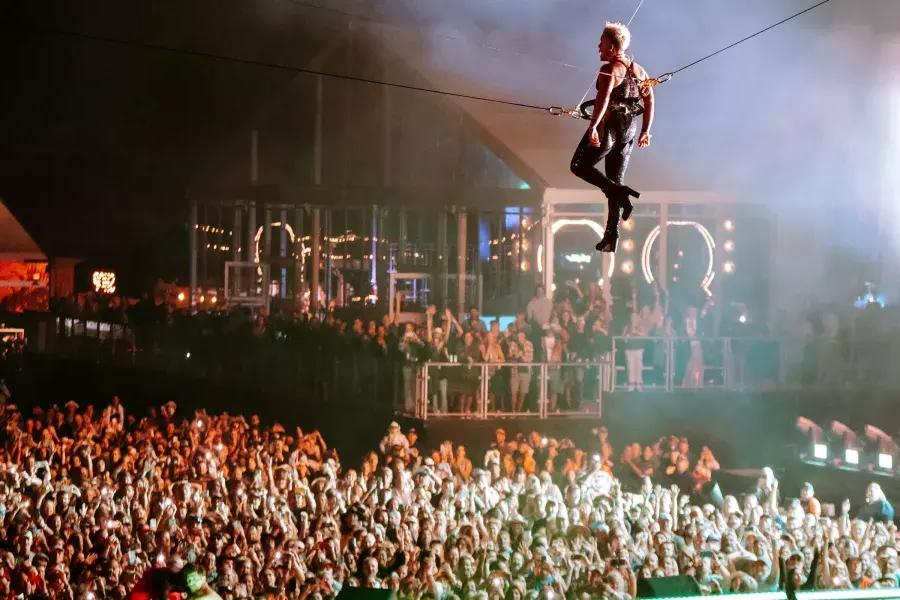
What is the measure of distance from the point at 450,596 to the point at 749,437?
6.05 metres

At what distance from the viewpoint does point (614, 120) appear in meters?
5.59

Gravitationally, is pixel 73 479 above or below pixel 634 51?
below

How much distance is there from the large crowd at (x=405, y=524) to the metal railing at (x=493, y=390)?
420 millimetres

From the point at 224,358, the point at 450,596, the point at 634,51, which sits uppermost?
the point at 634,51

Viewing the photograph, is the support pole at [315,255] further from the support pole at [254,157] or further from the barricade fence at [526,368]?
the barricade fence at [526,368]


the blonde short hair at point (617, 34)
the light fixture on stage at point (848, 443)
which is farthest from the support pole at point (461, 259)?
the blonde short hair at point (617, 34)

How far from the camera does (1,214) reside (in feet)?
49.1

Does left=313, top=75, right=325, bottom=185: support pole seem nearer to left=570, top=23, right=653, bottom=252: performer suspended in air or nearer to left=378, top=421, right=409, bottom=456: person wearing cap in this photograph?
left=378, top=421, right=409, bottom=456: person wearing cap

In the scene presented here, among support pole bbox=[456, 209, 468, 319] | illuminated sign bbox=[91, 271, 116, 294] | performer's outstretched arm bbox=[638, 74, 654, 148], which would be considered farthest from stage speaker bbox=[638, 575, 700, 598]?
illuminated sign bbox=[91, 271, 116, 294]

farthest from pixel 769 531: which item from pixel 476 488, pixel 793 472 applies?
pixel 793 472

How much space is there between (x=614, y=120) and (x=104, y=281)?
17.5 metres

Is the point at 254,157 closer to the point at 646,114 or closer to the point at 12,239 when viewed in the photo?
the point at 12,239

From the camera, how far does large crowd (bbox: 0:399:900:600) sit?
23.9ft

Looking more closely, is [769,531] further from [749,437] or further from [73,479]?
[73,479]
